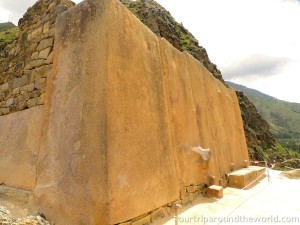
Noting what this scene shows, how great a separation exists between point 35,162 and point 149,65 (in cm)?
229

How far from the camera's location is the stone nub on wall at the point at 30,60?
4109 mm

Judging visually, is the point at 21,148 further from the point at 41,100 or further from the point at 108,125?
the point at 108,125

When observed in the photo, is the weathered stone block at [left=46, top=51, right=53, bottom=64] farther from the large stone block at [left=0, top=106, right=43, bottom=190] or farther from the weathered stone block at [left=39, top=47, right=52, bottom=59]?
the large stone block at [left=0, top=106, right=43, bottom=190]

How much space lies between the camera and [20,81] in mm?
4516

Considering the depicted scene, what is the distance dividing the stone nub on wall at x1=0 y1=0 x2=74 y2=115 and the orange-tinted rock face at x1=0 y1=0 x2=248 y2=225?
34 cm

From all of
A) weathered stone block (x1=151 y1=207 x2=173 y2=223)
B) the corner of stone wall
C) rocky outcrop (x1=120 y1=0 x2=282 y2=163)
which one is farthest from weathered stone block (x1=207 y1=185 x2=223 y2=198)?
rocky outcrop (x1=120 y1=0 x2=282 y2=163)

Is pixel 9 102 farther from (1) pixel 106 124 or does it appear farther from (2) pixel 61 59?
(1) pixel 106 124

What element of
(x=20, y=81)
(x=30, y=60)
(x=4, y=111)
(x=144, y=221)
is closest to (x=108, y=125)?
(x=144, y=221)

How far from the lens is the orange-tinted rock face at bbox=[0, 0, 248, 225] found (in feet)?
9.19

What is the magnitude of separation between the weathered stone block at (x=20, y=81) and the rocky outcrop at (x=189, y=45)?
2694 centimetres

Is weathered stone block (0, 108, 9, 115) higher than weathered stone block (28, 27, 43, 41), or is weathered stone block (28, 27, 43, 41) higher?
weathered stone block (28, 27, 43, 41)

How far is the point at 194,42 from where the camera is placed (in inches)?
1496

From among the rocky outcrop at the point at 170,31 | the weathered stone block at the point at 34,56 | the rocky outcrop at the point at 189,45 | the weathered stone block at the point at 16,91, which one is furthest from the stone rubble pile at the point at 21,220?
the rocky outcrop at the point at 170,31

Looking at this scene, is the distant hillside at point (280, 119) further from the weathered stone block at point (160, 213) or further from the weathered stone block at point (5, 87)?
the weathered stone block at point (5, 87)
